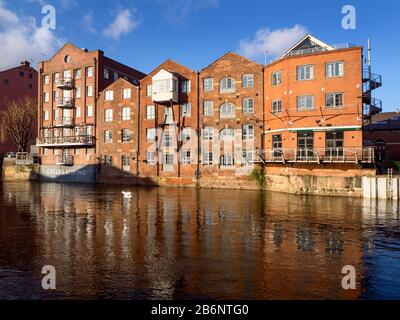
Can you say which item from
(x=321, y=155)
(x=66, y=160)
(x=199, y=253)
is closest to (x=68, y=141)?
(x=66, y=160)

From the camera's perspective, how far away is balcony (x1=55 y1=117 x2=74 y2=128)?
46.6m

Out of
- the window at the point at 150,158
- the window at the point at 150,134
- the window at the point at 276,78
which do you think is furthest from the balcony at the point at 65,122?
the window at the point at 276,78

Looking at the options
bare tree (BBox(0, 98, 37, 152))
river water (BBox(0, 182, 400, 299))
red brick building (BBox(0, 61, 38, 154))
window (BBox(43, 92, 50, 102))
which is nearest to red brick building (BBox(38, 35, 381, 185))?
window (BBox(43, 92, 50, 102))

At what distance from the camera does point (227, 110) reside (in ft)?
123

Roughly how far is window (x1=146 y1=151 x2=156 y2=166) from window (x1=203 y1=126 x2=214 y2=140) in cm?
736

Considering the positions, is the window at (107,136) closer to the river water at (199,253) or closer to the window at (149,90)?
the window at (149,90)

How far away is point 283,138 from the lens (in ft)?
105

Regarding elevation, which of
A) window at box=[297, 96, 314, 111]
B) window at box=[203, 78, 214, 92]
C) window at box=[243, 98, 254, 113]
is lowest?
window at box=[297, 96, 314, 111]

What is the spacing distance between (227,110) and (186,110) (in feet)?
17.3

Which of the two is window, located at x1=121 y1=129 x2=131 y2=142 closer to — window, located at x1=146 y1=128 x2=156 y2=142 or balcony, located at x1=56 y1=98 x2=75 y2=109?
window, located at x1=146 y1=128 x2=156 y2=142

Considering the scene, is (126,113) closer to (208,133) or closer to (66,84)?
(66,84)

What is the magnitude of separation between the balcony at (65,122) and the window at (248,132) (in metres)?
25.9

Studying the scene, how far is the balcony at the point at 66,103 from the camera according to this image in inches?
1832
